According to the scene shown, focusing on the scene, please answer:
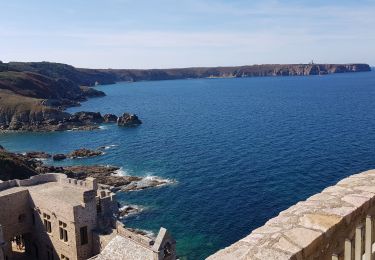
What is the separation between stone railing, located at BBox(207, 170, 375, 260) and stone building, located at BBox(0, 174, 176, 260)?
68.3ft

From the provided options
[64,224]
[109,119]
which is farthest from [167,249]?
[109,119]

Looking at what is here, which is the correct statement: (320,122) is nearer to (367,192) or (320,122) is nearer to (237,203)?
(237,203)

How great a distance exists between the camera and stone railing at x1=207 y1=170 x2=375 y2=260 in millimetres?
5266

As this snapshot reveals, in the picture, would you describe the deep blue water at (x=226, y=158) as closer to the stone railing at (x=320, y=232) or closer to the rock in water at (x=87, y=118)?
the rock in water at (x=87, y=118)

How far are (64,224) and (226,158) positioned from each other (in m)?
49.2

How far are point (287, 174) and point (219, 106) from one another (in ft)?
346

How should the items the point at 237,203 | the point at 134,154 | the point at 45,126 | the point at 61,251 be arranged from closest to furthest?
1. the point at 61,251
2. the point at 237,203
3. the point at 134,154
4. the point at 45,126

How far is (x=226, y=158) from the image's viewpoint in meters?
79.0

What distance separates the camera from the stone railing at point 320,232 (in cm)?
527

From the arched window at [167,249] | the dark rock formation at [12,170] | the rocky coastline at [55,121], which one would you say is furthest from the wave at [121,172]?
the rocky coastline at [55,121]

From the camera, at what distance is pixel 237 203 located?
56.3 m

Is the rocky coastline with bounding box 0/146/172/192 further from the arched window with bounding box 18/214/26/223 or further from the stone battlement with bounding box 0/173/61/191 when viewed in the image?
the arched window with bounding box 18/214/26/223

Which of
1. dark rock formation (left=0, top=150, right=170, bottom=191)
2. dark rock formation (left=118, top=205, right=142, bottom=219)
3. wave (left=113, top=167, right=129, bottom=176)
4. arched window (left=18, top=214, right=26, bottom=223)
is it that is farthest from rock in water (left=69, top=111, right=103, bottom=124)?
arched window (left=18, top=214, right=26, bottom=223)

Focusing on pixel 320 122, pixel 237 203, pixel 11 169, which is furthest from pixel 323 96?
pixel 11 169
